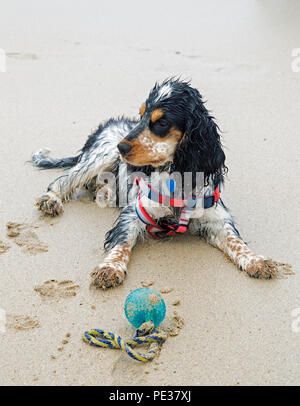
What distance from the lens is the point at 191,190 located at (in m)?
3.46

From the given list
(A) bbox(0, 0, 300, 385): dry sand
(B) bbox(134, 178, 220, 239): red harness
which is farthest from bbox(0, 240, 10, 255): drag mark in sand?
(B) bbox(134, 178, 220, 239): red harness

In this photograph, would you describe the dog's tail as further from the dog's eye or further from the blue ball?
the blue ball

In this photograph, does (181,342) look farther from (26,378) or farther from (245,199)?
(245,199)

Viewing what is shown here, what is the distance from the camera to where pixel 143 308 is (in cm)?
267

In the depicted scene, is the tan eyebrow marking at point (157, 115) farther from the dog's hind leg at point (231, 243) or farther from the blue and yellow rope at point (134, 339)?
the blue and yellow rope at point (134, 339)

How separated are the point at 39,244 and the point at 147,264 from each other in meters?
0.75

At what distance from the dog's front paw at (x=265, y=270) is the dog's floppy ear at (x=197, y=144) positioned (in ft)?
2.14

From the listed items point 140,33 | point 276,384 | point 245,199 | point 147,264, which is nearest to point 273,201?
point 245,199

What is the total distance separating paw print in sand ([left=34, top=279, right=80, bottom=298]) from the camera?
306 centimetres

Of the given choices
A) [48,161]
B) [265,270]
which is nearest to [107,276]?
[265,270]

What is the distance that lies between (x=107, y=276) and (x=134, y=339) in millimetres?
573

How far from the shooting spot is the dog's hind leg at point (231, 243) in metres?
3.22

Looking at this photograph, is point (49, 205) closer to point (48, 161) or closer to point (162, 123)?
point (48, 161)

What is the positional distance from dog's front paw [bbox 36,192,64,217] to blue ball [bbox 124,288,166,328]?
1466mm
